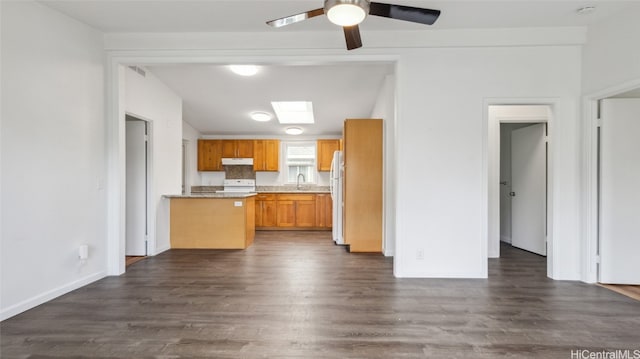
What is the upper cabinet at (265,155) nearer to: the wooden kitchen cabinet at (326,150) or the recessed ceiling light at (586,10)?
the wooden kitchen cabinet at (326,150)

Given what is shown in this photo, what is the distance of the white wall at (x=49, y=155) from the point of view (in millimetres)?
2303

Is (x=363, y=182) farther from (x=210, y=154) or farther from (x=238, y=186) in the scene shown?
(x=210, y=154)

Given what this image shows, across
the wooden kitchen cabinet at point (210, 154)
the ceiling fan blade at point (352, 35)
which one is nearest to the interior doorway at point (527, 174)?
the ceiling fan blade at point (352, 35)

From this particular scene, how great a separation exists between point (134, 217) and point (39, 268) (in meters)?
1.71

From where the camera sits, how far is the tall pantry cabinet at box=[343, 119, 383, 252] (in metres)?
4.46

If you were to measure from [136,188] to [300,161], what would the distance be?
3.84 metres

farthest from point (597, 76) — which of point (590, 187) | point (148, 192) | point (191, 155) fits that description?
point (191, 155)

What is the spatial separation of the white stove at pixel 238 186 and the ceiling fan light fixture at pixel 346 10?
554 cm

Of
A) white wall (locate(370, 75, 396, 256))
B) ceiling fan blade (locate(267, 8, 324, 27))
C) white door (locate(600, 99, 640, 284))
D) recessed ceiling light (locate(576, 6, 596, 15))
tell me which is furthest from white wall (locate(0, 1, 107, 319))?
white door (locate(600, 99, 640, 284))

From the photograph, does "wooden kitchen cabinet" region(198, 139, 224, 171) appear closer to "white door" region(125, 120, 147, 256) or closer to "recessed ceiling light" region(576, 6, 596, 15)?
"white door" region(125, 120, 147, 256)

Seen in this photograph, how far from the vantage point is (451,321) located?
2.21m

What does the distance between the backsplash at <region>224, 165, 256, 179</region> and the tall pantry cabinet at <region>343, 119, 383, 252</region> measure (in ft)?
11.5

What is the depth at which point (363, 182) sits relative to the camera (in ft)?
14.7

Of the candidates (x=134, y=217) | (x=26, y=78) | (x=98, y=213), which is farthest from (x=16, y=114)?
(x=134, y=217)
